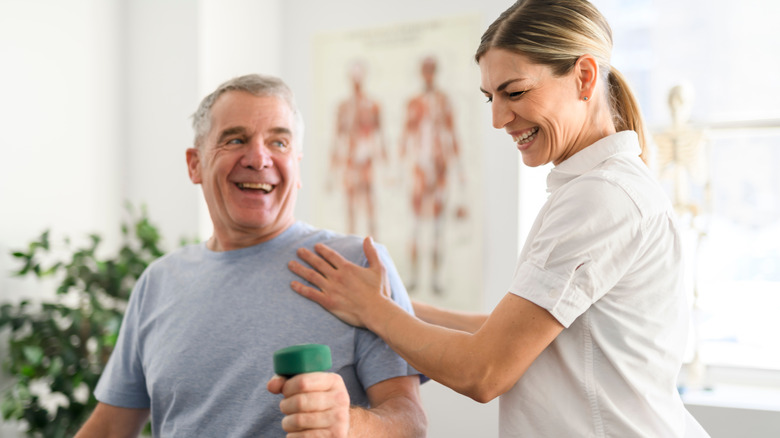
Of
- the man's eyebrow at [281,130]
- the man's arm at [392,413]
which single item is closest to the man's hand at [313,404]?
the man's arm at [392,413]

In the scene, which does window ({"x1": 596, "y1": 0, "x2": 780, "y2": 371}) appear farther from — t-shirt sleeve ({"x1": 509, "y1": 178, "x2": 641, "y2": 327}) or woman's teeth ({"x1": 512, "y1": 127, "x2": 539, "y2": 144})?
t-shirt sleeve ({"x1": 509, "y1": 178, "x2": 641, "y2": 327})

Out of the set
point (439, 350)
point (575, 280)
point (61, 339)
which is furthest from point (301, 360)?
point (61, 339)

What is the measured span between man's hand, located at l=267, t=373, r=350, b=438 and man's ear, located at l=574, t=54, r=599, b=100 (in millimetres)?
667

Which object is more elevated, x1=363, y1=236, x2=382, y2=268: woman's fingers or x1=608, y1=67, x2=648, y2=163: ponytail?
x1=608, y1=67, x2=648, y2=163: ponytail

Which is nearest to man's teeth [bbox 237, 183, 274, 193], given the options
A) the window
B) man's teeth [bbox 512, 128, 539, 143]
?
man's teeth [bbox 512, 128, 539, 143]

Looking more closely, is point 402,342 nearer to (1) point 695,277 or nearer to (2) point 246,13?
(1) point 695,277

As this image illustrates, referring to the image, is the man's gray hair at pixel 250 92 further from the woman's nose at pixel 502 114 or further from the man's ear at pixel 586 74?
the man's ear at pixel 586 74

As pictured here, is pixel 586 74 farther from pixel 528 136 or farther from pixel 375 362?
pixel 375 362

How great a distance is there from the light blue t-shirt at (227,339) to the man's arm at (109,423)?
0.02m

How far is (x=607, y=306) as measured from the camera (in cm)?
110

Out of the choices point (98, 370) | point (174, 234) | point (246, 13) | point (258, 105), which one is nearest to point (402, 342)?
point (258, 105)

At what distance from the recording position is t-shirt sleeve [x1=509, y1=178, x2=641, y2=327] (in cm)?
106

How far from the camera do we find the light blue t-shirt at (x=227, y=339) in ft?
4.72

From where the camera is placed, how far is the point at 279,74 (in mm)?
3900
